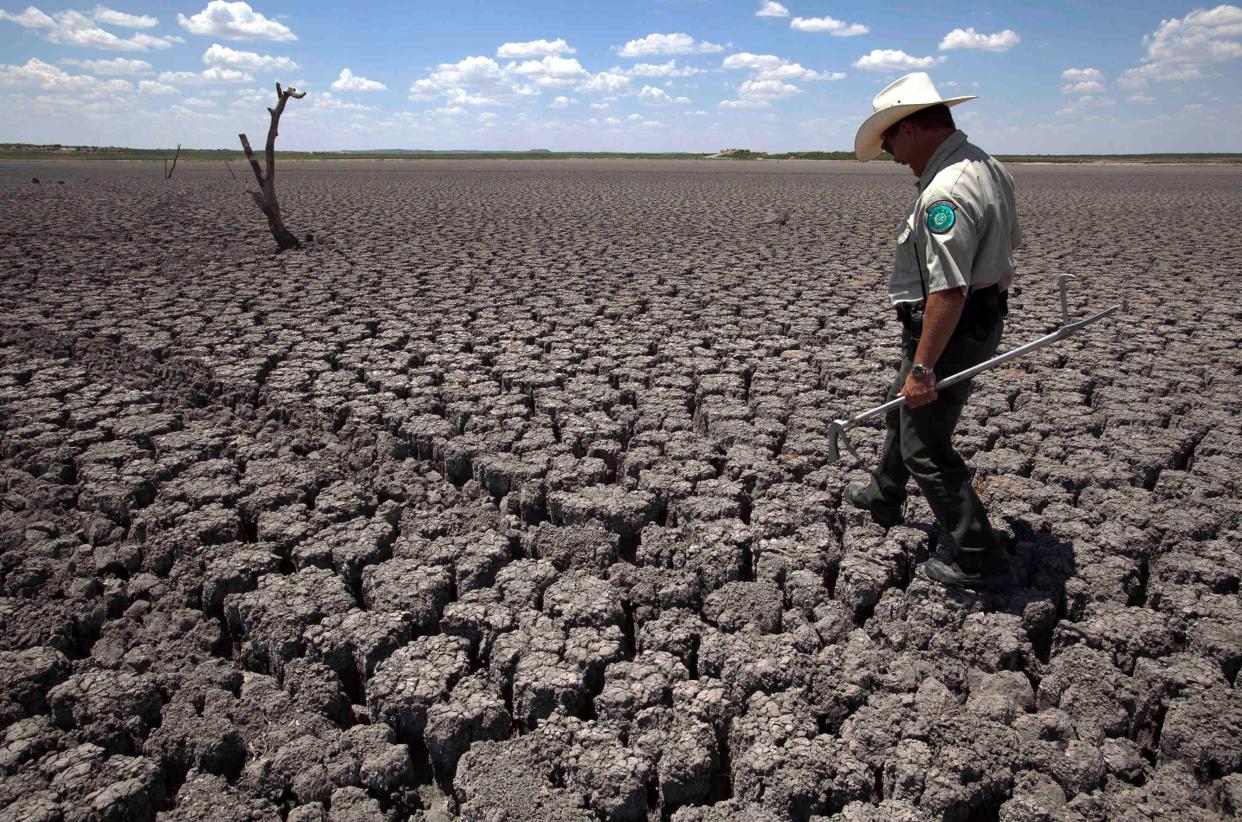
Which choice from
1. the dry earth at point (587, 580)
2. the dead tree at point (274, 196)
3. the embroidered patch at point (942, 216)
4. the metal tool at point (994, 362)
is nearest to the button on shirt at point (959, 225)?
the embroidered patch at point (942, 216)

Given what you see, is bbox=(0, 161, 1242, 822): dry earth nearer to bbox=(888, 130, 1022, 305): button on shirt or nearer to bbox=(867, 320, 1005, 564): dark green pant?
bbox=(867, 320, 1005, 564): dark green pant

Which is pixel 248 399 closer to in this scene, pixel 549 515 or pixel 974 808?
pixel 549 515

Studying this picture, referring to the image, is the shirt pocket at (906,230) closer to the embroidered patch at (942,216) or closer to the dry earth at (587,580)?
the embroidered patch at (942,216)

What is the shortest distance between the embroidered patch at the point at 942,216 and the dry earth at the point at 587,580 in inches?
47.5

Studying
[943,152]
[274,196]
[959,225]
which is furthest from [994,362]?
[274,196]

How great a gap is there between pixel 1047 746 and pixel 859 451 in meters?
1.94

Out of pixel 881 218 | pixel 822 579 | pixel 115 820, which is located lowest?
pixel 115 820

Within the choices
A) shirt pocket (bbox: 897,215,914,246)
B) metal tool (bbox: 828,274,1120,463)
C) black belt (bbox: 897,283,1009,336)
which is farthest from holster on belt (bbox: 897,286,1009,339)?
shirt pocket (bbox: 897,215,914,246)

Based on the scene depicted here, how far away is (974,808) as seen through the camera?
2.02 metres

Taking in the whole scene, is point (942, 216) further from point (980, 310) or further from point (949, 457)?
point (949, 457)

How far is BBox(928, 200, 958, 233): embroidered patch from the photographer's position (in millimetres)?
2383

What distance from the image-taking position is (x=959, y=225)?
7.79ft

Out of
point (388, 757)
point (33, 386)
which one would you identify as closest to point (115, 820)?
point (388, 757)

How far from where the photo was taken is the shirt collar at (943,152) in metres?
2.54
